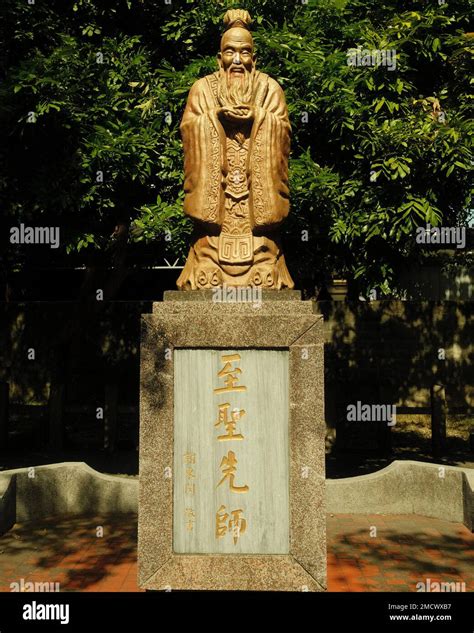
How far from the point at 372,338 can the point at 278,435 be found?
9.79m

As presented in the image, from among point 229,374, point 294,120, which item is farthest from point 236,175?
point 294,120

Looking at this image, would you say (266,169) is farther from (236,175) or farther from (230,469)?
(230,469)

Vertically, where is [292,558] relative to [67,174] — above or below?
below

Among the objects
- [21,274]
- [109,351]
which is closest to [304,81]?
[109,351]

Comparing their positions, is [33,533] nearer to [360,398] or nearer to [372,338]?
[360,398]

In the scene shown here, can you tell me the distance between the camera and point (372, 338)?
1462 centimetres

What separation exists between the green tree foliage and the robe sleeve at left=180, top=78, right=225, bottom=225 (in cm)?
303

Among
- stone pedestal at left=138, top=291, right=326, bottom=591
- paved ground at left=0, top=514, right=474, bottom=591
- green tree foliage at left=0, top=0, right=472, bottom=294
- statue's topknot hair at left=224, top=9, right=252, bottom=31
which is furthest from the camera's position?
green tree foliage at left=0, top=0, right=472, bottom=294

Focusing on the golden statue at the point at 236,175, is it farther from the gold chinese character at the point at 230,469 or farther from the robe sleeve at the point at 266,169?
the gold chinese character at the point at 230,469

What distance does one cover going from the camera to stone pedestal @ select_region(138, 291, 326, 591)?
518cm

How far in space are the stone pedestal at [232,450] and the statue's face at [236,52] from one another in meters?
2.21

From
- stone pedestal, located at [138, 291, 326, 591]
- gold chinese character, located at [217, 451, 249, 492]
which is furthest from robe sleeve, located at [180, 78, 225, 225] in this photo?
gold chinese character, located at [217, 451, 249, 492]

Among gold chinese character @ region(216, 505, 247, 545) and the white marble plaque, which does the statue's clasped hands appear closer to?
the white marble plaque

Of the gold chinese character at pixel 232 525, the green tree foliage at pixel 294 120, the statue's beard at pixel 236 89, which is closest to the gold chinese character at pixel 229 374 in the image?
the gold chinese character at pixel 232 525
